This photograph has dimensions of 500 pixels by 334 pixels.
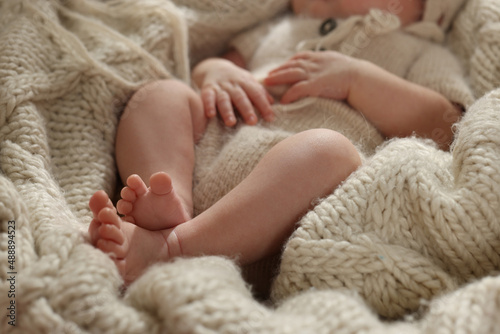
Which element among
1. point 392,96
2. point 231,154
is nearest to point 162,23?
point 231,154

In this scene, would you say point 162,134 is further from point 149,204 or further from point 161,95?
point 149,204

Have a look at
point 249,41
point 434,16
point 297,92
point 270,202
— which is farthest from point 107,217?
point 434,16

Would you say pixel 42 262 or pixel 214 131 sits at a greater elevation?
pixel 42 262

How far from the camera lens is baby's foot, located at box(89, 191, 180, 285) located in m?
0.71

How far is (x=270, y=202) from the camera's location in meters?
0.79

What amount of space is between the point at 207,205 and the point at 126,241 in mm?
248

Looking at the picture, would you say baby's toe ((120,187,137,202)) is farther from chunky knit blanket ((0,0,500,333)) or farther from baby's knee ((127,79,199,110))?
baby's knee ((127,79,199,110))

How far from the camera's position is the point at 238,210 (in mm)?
786

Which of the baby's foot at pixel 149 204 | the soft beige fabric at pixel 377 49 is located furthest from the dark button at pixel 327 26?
the baby's foot at pixel 149 204

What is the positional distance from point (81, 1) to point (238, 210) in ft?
2.37

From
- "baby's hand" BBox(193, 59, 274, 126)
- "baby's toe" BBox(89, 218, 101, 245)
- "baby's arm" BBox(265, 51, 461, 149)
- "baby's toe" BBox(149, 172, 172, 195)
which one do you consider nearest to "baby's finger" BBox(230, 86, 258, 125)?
"baby's hand" BBox(193, 59, 274, 126)

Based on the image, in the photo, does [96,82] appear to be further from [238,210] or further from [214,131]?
[238,210]

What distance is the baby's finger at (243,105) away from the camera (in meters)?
1.11

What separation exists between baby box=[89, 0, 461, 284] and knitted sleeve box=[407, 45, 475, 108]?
0.04m
